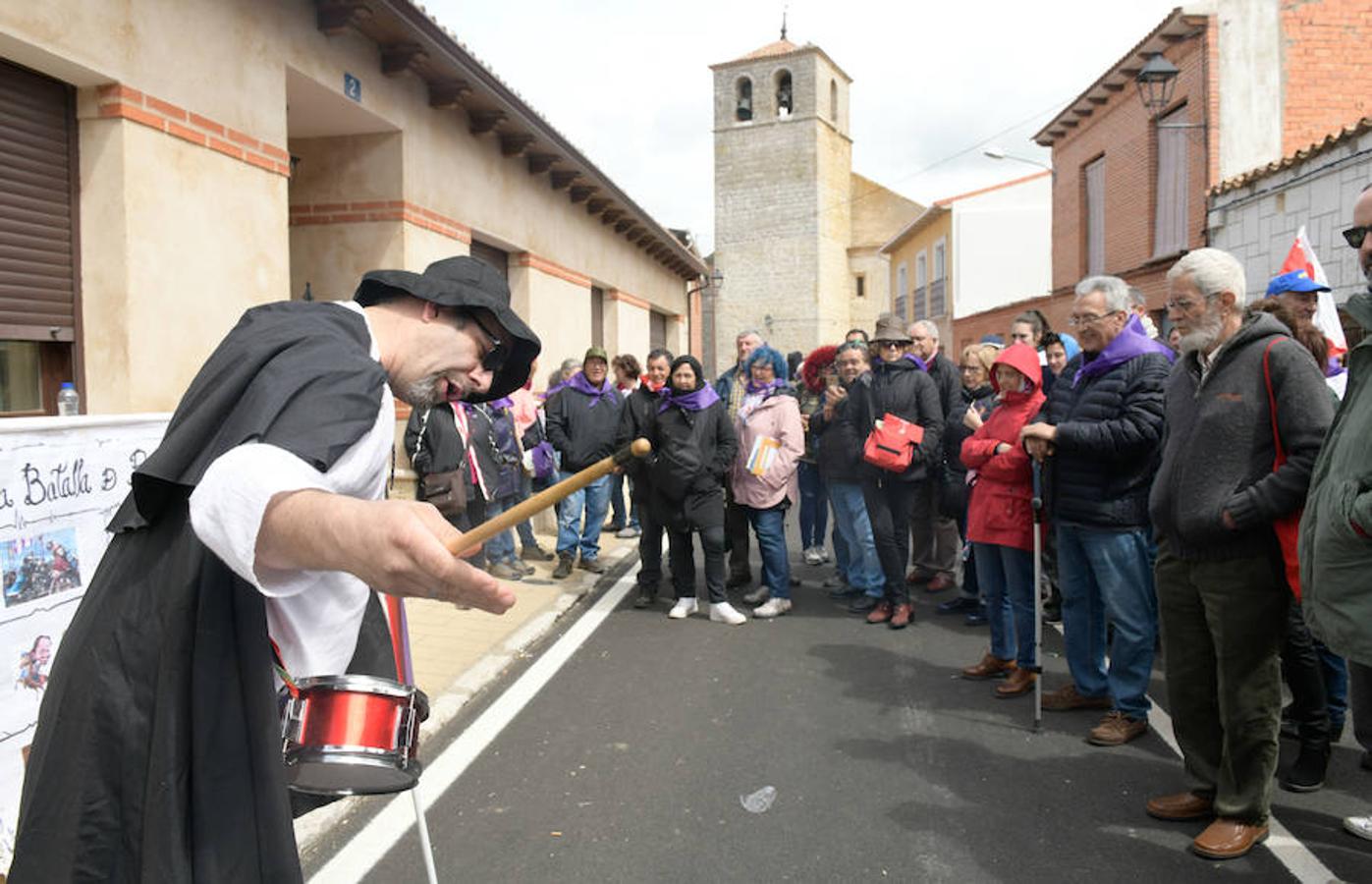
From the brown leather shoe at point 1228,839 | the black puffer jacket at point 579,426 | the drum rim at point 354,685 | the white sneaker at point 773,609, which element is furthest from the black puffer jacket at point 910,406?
the drum rim at point 354,685

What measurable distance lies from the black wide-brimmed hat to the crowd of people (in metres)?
2.31

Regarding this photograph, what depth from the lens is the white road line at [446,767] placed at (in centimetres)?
344

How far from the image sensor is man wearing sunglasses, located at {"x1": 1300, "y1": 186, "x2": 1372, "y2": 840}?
2740 millimetres

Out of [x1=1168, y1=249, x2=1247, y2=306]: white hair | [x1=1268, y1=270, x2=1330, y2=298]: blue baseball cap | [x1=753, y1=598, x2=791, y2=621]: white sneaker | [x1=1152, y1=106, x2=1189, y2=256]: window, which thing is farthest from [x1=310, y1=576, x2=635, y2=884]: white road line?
[x1=1152, y1=106, x2=1189, y2=256]: window

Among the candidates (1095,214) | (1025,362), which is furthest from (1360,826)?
(1095,214)

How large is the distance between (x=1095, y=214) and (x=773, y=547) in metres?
17.3

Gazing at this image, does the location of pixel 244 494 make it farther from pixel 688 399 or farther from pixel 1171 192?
pixel 1171 192

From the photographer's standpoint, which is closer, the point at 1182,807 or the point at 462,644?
the point at 1182,807

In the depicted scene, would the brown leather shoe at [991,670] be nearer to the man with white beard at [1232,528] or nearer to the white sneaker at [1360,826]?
the man with white beard at [1232,528]

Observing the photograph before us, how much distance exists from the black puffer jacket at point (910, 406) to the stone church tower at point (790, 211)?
4067cm

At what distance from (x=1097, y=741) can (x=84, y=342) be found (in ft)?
19.1

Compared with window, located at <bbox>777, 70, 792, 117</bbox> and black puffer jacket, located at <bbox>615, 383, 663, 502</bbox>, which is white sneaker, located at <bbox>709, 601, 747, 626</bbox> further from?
window, located at <bbox>777, 70, 792, 117</bbox>

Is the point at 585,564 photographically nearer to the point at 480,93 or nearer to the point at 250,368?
the point at 480,93

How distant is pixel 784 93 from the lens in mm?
52188
